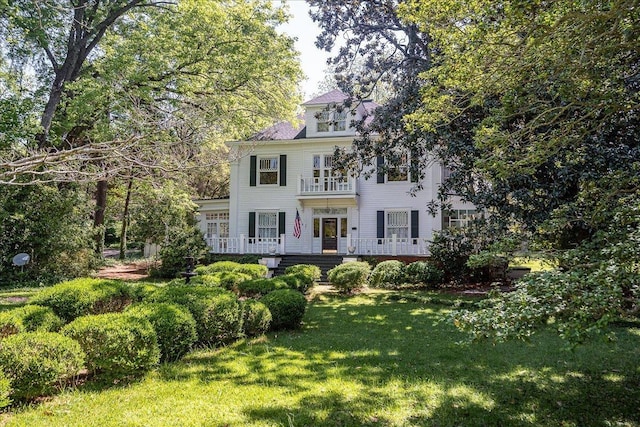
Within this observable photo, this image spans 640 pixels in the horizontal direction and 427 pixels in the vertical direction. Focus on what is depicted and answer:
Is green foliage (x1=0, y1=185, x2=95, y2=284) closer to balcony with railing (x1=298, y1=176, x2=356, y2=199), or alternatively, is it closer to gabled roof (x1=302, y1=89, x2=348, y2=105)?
balcony with railing (x1=298, y1=176, x2=356, y2=199)

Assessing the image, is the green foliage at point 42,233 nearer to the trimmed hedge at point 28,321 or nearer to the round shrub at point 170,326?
the trimmed hedge at point 28,321

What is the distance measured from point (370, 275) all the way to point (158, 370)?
35.7 ft

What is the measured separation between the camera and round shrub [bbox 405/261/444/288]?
14.2 metres

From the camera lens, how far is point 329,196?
18828 mm

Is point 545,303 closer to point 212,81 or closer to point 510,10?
point 510,10

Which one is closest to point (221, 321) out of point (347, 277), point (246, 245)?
point (347, 277)

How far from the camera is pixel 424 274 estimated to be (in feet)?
46.6

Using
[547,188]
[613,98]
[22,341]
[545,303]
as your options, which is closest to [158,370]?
[22,341]

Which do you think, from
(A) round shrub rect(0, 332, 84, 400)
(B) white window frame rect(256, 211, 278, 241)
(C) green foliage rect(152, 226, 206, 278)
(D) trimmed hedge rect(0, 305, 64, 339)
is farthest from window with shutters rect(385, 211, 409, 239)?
(A) round shrub rect(0, 332, 84, 400)

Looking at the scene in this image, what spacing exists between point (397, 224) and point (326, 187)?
3855 mm

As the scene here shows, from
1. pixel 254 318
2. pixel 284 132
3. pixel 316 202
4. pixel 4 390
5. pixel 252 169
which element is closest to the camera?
pixel 4 390

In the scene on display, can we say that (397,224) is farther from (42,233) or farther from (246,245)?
(42,233)

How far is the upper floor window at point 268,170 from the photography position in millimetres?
20516

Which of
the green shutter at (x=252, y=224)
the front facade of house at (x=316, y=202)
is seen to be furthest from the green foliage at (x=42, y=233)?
the green shutter at (x=252, y=224)
